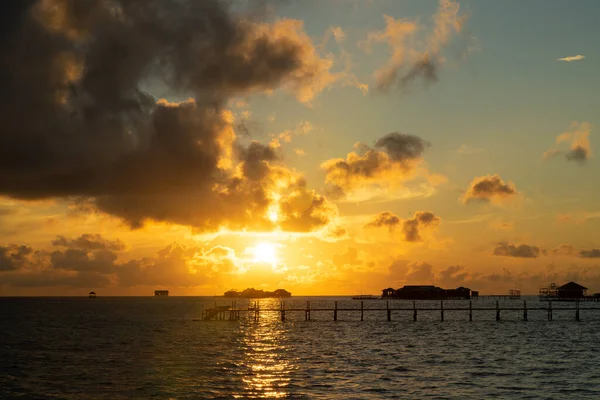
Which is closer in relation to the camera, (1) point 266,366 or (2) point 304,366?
(2) point 304,366

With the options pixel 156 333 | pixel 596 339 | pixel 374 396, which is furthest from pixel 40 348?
pixel 596 339

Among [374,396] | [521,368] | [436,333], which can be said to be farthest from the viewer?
[436,333]

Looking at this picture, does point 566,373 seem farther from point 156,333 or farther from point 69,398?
point 156,333

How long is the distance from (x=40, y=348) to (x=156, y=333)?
922 inches

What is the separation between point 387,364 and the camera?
56.7 m

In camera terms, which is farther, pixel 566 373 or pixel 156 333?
pixel 156 333

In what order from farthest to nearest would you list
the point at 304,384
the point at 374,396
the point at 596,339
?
the point at 596,339, the point at 304,384, the point at 374,396

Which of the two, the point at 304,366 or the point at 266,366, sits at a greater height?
the point at 304,366

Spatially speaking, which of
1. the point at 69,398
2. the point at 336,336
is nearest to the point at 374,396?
the point at 69,398

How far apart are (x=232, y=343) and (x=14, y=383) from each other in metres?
34.0

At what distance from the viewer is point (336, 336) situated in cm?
8888

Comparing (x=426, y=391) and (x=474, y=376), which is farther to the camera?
(x=474, y=376)

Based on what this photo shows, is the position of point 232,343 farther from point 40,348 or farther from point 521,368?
point 521,368

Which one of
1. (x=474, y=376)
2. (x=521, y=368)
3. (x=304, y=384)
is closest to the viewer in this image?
(x=304, y=384)
